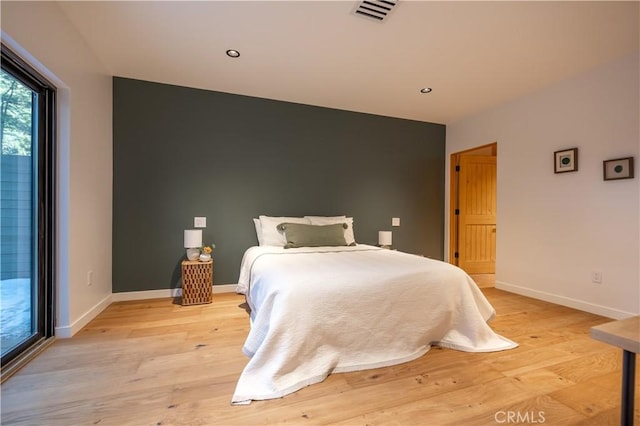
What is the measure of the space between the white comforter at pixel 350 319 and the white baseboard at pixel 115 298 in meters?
1.42

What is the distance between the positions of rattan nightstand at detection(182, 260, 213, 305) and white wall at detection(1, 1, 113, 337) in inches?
29.6

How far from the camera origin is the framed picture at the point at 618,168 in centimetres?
253

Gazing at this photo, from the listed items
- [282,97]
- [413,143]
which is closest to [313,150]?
[282,97]

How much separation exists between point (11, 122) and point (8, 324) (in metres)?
1.29

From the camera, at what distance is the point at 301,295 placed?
1.65 meters

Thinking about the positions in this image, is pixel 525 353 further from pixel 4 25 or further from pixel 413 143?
pixel 4 25

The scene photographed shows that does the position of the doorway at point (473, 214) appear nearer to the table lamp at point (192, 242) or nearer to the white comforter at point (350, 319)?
the white comforter at point (350, 319)

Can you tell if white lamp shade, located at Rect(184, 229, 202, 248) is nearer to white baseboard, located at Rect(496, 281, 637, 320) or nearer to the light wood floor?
the light wood floor

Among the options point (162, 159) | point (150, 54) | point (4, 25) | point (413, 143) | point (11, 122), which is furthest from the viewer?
point (413, 143)

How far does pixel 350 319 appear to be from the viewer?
1.73 m

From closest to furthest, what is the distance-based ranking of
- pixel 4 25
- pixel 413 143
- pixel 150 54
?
pixel 4 25 → pixel 150 54 → pixel 413 143

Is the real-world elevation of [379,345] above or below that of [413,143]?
below

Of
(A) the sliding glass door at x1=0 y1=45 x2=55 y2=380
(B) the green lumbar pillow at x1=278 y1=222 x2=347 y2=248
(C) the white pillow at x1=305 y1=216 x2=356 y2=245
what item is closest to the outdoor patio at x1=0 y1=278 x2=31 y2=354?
(A) the sliding glass door at x1=0 y1=45 x2=55 y2=380

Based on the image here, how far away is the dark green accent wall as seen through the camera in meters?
3.11
